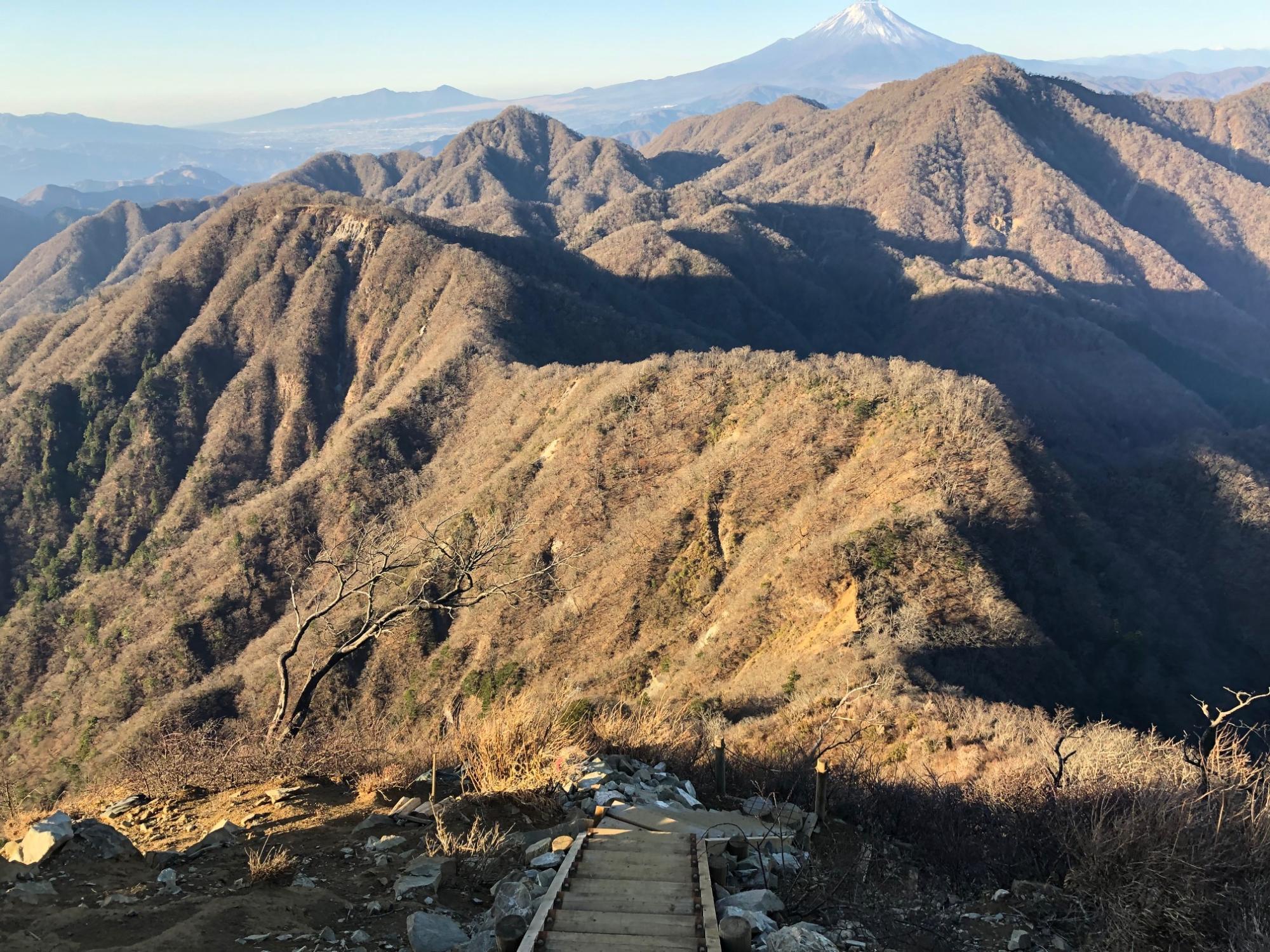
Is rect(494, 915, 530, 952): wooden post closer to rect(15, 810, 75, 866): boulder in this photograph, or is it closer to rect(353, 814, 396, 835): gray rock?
rect(353, 814, 396, 835): gray rock

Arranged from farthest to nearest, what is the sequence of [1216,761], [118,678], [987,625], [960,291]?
1. [960,291]
2. [118,678]
3. [987,625]
4. [1216,761]

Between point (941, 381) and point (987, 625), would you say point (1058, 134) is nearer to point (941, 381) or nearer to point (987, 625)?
point (941, 381)

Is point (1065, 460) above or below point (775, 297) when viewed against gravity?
below

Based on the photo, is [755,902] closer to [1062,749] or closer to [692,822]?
[692,822]

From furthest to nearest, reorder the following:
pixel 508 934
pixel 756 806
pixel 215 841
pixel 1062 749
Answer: pixel 1062 749 < pixel 756 806 < pixel 215 841 < pixel 508 934

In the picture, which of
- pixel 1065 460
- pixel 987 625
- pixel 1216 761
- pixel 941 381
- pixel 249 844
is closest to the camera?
pixel 249 844

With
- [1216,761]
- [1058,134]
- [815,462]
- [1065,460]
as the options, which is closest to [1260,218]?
[1058,134]

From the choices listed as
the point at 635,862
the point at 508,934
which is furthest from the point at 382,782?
the point at 508,934
